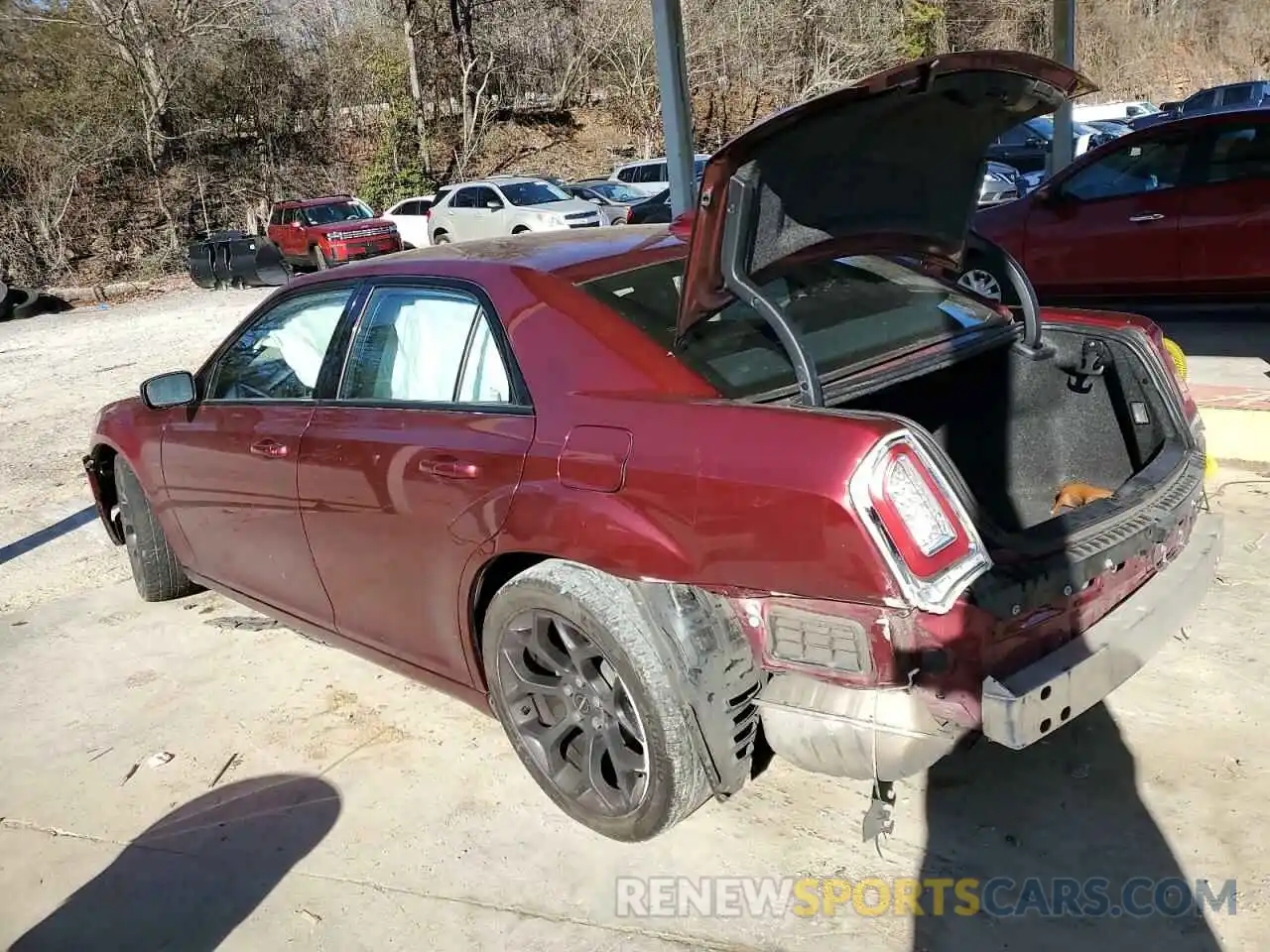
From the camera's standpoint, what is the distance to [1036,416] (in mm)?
3627

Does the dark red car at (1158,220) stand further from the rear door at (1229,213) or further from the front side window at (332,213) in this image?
the front side window at (332,213)

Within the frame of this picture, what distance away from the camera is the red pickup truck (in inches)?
818

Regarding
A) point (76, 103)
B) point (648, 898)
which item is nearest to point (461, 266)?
point (648, 898)

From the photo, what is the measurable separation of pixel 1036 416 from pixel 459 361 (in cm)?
194

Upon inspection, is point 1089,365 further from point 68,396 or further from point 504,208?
point 504,208

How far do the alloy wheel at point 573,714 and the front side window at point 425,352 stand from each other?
27.4 inches

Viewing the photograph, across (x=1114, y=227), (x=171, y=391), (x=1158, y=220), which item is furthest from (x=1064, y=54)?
(x=171, y=391)

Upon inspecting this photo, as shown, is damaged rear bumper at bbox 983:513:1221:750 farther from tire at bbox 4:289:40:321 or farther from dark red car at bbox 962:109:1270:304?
tire at bbox 4:289:40:321

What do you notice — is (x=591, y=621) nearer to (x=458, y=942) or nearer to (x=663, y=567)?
(x=663, y=567)

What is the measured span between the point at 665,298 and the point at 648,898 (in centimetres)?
165

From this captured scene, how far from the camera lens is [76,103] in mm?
25578

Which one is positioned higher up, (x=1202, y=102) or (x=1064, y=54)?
(x=1064, y=54)

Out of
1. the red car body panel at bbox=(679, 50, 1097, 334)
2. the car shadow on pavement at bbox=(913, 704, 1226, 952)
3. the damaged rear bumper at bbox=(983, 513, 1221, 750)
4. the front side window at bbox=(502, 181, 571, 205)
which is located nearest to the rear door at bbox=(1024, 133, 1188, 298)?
the red car body panel at bbox=(679, 50, 1097, 334)

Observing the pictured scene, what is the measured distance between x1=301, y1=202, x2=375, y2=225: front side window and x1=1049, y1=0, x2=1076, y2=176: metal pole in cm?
1497
